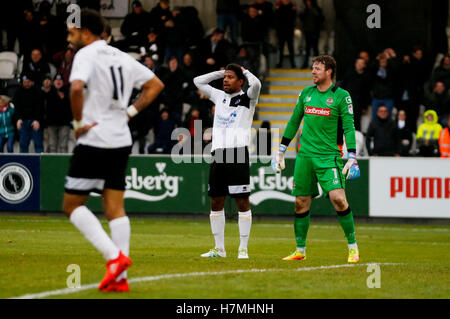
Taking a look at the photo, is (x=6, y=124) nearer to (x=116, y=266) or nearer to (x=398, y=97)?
(x=398, y=97)

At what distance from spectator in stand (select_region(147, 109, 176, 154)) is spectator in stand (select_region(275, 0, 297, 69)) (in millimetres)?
4775

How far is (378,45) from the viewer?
27.2 metres

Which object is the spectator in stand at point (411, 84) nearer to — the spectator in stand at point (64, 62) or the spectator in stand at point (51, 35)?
the spectator in stand at point (64, 62)

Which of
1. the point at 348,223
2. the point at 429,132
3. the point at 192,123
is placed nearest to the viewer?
the point at 348,223

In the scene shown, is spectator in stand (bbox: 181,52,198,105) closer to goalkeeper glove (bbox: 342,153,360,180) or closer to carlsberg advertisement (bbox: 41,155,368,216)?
carlsberg advertisement (bbox: 41,155,368,216)

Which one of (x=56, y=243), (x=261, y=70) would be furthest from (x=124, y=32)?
(x=56, y=243)

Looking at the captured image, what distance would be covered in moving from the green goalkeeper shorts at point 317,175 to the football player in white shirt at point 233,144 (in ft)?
2.30

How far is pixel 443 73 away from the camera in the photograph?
23.9 m

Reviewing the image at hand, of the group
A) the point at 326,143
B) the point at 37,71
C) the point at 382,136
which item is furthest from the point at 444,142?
the point at 326,143

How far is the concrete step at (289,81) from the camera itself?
27141 mm

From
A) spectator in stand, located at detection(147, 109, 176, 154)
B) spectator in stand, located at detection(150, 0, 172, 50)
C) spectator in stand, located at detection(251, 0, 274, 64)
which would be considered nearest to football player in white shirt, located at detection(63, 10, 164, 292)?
spectator in stand, located at detection(147, 109, 176, 154)

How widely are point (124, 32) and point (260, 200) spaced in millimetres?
8527

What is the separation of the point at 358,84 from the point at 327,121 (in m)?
12.6
